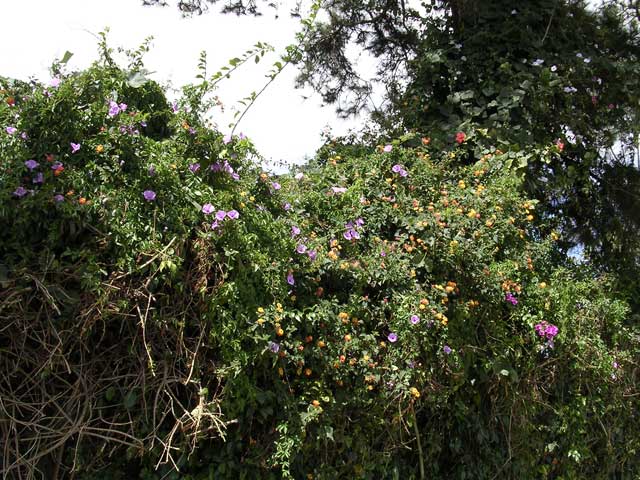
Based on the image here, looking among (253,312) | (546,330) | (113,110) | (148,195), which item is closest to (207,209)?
(148,195)

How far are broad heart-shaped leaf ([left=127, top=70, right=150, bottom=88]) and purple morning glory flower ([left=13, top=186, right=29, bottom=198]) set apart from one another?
716mm

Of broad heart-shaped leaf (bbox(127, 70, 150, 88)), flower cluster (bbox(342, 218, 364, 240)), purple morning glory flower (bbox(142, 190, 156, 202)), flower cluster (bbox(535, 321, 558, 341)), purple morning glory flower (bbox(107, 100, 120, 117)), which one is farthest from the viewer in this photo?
flower cluster (bbox(535, 321, 558, 341))

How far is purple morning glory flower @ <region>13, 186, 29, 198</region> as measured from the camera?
2.31 metres

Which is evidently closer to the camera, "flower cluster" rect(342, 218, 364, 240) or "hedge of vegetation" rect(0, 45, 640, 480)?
"hedge of vegetation" rect(0, 45, 640, 480)

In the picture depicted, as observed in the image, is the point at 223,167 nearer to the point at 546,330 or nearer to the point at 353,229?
the point at 353,229

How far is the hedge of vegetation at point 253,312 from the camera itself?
2348 millimetres

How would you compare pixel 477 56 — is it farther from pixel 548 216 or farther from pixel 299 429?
pixel 299 429

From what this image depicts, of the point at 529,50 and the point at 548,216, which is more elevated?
the point at 529,50

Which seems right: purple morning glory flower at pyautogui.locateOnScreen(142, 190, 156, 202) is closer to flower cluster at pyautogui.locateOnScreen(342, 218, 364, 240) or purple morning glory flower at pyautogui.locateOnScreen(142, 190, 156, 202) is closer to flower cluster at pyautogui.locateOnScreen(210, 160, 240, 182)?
flower cluster at pyautogui.locateOnScreen(210, 160, 240, 182)

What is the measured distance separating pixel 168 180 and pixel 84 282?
0.52 m

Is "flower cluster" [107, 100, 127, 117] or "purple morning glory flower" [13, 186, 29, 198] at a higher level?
"flower cluster" [107, 100, 127, 117]

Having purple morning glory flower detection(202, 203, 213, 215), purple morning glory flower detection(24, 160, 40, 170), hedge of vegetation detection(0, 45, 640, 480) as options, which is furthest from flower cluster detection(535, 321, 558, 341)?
purple morning glory flower detection(24, 160, 40, 170)

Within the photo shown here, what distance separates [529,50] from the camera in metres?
4.77

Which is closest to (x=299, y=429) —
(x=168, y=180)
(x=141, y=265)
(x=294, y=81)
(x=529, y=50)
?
(x=141, y=265)
